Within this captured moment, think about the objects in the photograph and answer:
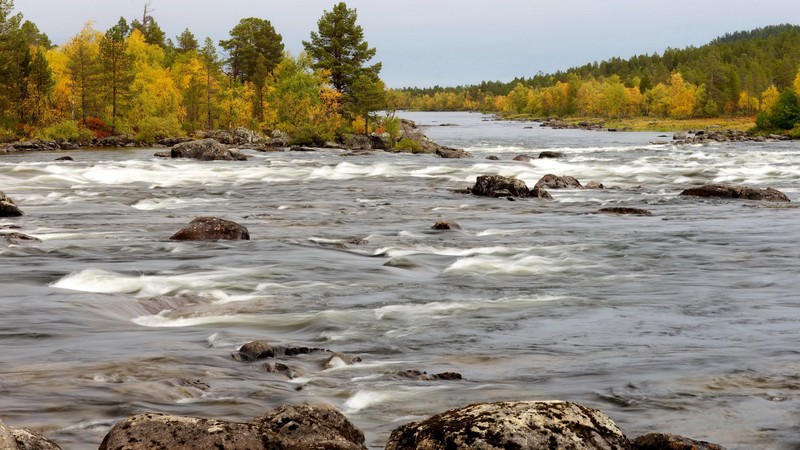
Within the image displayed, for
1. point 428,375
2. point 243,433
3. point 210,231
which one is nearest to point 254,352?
point 428,375

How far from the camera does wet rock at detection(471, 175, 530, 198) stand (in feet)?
116

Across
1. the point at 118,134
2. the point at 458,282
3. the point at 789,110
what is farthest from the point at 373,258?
the point at 789,110

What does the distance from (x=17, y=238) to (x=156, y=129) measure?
68.7 m

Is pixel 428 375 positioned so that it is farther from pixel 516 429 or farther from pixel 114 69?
pixel 114 69

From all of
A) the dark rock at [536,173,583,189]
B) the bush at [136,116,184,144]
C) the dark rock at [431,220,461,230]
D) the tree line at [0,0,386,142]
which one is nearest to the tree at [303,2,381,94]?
the tree line at [0,0,386,142]

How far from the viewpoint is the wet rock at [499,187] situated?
116 feet

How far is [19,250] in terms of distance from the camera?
19797mm

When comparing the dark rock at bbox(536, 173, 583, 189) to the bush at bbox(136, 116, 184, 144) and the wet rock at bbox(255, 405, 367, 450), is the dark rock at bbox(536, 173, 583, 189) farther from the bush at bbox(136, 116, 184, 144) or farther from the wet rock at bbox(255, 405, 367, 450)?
the bush at bbox(136, 116, 184, 144)

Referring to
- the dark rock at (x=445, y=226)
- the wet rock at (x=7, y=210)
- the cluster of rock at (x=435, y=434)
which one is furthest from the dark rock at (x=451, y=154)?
the cluster of rock at (x=435, y=434)

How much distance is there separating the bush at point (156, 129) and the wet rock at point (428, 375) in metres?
78.4


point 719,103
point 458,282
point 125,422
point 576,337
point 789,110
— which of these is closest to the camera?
point 125,422

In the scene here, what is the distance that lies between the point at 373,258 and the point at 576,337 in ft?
26.9

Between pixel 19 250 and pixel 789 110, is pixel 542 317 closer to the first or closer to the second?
pixel 19 250

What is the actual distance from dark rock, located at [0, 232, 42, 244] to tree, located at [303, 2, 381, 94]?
7076cm
